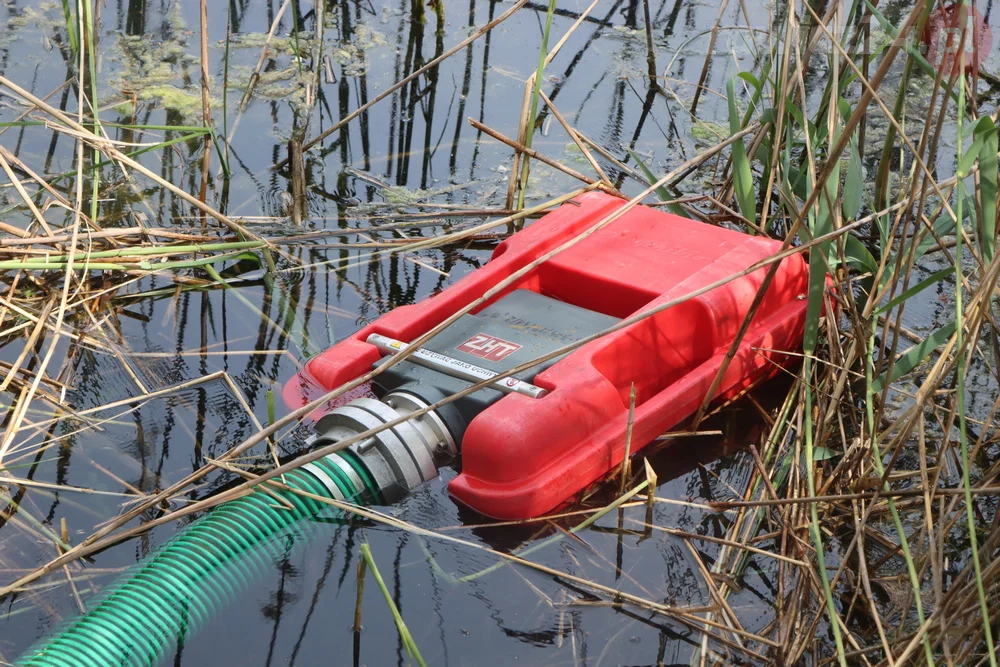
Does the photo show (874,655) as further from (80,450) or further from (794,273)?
(80,450)

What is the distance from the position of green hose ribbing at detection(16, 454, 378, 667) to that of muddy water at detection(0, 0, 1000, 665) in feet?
0.11

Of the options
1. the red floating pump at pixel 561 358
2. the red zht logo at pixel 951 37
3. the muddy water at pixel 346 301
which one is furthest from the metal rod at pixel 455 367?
the red zht logo at pixel 951 37

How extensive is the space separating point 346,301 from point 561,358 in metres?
0.62

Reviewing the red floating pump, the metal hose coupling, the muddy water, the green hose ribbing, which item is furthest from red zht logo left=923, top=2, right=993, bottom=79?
the green hose ribbing

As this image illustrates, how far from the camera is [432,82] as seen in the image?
3.10 m

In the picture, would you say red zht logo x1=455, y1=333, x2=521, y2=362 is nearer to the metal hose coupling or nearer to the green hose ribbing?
the metal hose coupling

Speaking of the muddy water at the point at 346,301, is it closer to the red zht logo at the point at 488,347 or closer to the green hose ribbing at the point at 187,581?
the green hose ribbing at the point at 187,581

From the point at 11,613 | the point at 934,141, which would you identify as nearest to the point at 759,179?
the point at 934,141

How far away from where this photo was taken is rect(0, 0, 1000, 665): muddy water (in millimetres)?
1446

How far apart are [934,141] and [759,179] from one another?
133cm

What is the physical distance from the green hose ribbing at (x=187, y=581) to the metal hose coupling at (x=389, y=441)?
0.06 feet

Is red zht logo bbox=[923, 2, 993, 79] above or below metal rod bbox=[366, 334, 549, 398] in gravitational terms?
above

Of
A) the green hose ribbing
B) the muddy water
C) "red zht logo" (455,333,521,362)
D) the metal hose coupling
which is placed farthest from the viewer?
"red zht logo" (455,333,521,362)

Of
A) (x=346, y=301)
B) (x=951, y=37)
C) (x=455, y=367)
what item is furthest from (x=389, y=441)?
(x=951, y=37)
